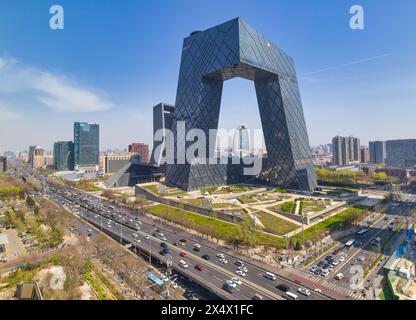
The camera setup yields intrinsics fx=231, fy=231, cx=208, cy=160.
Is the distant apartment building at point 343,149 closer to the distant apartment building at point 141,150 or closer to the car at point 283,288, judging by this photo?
the distant apartment building at point 141,150

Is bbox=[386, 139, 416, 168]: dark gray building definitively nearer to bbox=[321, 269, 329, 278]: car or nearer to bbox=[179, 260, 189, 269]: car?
bbox=[321, 269, 329, 278]: car

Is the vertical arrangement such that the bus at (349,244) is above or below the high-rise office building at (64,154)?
below

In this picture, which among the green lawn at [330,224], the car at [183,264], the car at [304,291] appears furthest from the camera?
the green lawn at [330,224]

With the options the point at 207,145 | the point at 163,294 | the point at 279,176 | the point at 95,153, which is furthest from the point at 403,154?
the point at 95,153

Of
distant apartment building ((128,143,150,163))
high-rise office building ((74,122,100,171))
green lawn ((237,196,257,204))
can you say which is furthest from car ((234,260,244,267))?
high-rise office building ((74,122,100,171))

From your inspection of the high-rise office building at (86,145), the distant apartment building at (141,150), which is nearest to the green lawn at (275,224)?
the distant apartment building at (141,150)

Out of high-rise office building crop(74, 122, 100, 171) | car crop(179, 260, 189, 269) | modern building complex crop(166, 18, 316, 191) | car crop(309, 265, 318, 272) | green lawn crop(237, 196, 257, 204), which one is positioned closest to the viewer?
car crop(309, 265, 318, 272)

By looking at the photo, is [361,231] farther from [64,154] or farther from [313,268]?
[64,154]
